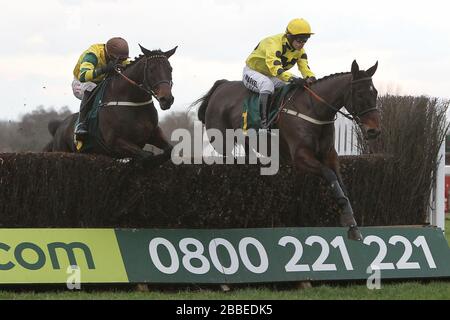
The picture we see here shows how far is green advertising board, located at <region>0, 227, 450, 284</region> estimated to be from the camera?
7457 millimetres

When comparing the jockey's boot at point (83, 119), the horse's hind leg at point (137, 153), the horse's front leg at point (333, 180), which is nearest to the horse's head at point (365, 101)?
the horse's front leg at point (333, 180)

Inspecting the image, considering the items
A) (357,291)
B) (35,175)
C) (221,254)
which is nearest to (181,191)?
(221,254)

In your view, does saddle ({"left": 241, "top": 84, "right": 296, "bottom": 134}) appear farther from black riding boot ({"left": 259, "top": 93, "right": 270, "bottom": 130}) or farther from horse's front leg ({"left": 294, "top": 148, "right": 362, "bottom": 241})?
horse's front leg ({"left": 294, "top": 148, "right": 362, "bottom": 241})

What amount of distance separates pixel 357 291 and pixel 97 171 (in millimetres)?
2666

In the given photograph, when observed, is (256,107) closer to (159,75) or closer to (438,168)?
(159,75)

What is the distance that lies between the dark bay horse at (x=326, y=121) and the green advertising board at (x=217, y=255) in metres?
0.54

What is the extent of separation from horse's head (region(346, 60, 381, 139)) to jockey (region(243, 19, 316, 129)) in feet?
2.65

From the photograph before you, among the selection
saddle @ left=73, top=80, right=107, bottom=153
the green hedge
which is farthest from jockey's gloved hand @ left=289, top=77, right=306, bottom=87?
saddle @ left=73, top=80, right=107, bottom=153

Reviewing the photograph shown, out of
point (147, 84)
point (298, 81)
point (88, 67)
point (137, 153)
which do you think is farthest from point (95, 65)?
point (298, 81)

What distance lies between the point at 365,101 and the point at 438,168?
2348 millimetres

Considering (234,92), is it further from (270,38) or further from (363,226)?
(363,226)

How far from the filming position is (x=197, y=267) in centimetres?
784

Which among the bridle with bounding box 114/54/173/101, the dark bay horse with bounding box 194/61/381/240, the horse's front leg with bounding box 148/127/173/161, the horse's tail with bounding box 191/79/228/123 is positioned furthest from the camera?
the horse's tail with bounding box 191/79/228/123

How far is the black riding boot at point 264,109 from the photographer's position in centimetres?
911
